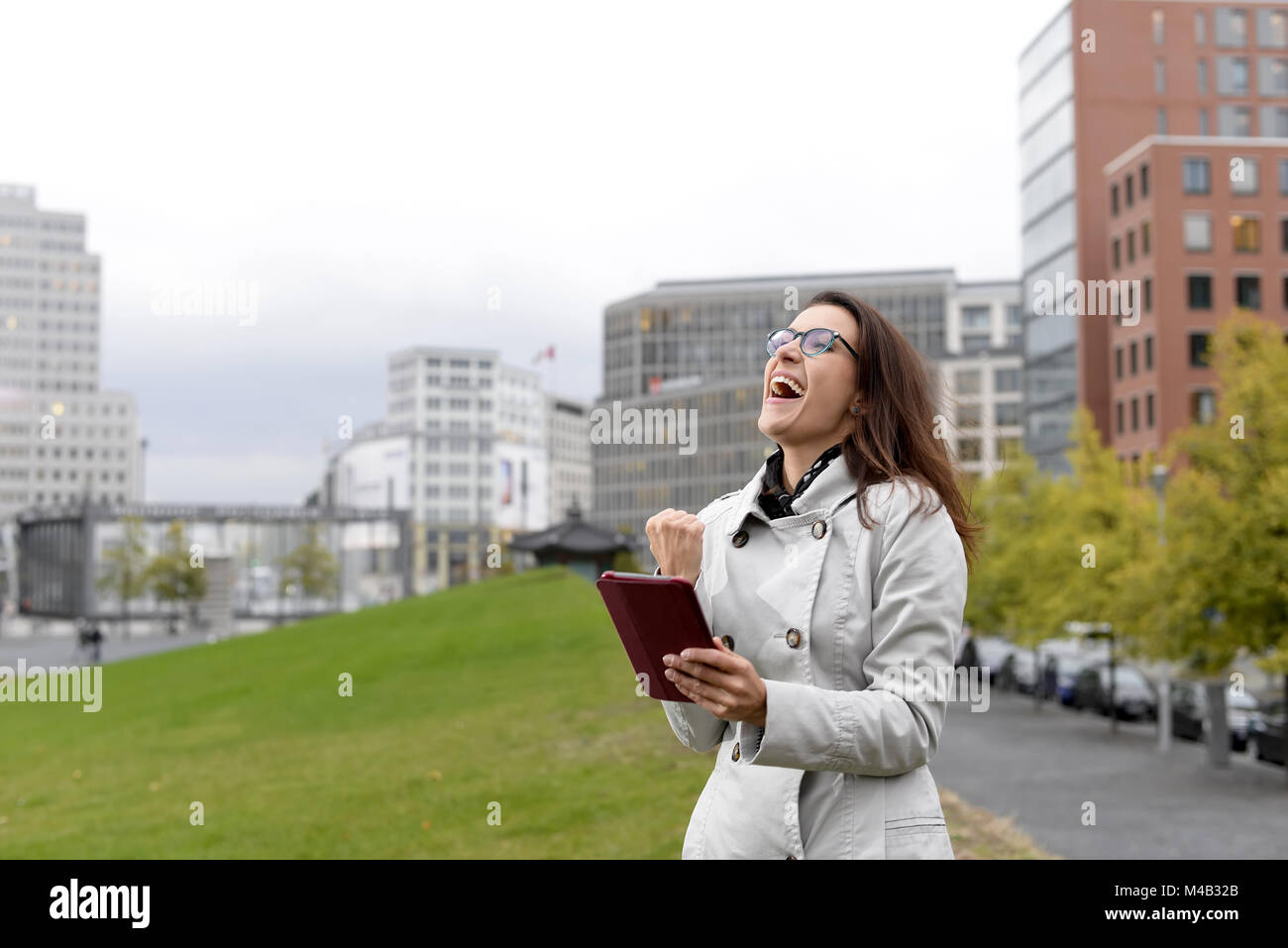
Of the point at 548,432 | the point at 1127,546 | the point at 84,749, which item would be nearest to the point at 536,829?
the point at 84,749

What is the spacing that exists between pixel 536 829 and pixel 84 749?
1232cm

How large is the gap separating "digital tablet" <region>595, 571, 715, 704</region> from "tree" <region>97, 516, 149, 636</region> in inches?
3709

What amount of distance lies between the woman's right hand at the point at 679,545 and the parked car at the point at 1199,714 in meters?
27.9

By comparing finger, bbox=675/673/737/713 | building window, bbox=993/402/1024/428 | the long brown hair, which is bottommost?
finger, bbox=675/673/737/713

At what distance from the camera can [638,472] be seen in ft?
458

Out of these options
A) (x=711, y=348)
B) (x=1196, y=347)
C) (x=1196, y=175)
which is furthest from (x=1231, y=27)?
(x=711, y=348)

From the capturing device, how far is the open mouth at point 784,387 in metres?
3.20

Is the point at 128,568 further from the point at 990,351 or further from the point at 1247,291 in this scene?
the point at 1247,291

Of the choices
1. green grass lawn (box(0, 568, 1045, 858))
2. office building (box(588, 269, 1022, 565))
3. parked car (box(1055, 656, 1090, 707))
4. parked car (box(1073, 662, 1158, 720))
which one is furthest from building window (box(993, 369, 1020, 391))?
green grass lawn (box(0, 568, 1045, 858))

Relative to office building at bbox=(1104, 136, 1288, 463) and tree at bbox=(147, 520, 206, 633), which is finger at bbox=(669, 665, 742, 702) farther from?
tree at bbox=(147, 520, 206, 633)

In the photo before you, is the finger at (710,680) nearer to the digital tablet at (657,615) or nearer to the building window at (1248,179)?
the digital tablet at (657,615)

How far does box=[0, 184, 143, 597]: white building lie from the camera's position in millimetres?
159500

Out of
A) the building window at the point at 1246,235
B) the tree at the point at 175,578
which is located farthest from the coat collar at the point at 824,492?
the tree at the point at 175,578
